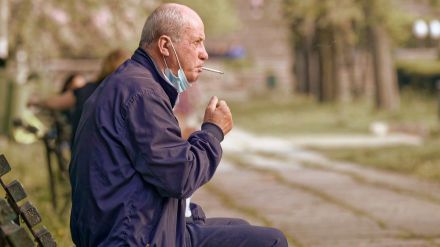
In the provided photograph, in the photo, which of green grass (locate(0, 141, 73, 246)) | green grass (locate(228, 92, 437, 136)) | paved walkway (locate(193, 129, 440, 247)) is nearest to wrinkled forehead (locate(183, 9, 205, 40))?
green grass (locate(0, 141, 73, 246))

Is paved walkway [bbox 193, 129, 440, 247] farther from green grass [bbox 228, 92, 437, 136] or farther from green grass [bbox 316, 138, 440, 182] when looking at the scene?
green grass [bbox 228, 92, 437, 136]

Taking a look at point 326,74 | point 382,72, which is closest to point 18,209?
point 382,72

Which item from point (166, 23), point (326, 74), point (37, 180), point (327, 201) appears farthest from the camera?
point (326, 74)

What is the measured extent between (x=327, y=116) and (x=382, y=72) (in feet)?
6.06

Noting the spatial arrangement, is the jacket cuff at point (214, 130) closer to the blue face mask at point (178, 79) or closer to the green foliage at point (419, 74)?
the blue face mask at point (178, 79)

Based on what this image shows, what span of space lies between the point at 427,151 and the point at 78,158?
13241 millimetres

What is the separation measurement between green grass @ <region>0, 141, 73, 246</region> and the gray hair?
3.46 metres

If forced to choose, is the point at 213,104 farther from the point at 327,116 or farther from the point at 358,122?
the point at 327,116

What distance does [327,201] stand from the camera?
1178cm

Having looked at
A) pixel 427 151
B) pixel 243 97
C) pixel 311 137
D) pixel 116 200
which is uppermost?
pixel 116 200

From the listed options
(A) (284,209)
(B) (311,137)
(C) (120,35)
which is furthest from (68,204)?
(C) (120,35)

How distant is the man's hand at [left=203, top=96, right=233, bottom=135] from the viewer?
4.51m

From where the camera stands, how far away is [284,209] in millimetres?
11180

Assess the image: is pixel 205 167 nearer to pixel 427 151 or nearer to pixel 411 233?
pixel 411 233
